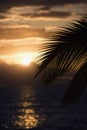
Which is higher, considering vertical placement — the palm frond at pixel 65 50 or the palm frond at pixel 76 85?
the palm frond at pixel 65 50

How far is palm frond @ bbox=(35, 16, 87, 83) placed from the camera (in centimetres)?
488

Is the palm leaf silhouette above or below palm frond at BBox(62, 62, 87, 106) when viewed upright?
above

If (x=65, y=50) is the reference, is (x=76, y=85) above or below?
below

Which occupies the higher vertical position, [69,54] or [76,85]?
[69,54]

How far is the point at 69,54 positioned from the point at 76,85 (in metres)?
0.33

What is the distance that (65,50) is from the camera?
490cm

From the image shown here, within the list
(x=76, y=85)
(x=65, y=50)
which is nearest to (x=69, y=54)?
(x=65, y=50)

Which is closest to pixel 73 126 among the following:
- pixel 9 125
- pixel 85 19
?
pixel 9 125

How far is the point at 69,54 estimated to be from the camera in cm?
489

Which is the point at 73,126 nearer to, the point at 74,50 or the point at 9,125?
the point at 9,125

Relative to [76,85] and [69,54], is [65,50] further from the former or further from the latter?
[76,85]

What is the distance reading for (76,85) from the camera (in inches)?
192

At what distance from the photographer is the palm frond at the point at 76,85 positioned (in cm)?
483

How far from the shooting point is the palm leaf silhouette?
4867mm
